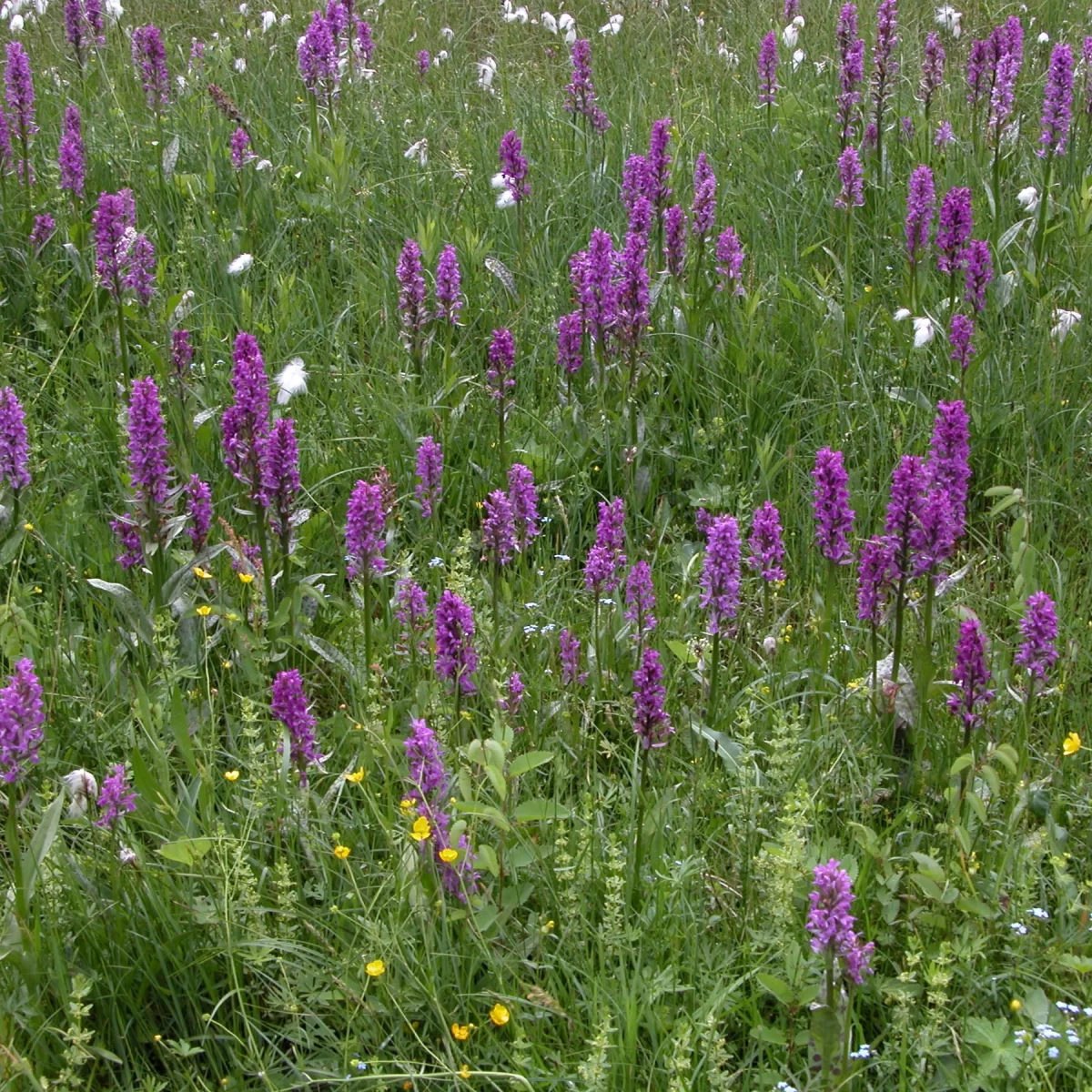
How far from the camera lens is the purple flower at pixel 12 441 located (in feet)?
10.0

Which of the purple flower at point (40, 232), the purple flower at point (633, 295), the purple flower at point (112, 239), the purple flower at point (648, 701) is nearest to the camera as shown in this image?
the purple flower at point (648, 701)

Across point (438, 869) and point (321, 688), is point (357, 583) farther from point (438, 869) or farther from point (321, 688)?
point (438, 869)

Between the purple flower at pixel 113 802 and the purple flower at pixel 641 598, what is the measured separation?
1055 millimetres

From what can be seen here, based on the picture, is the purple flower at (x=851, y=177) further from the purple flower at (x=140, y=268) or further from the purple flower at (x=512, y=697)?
the purple flower at (x=512, y=697)

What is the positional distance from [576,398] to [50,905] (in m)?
2.33

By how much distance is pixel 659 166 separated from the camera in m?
4.20

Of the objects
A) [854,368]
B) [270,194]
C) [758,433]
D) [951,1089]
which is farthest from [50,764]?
[270,194]

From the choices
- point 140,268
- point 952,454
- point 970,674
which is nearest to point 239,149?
point 140,268

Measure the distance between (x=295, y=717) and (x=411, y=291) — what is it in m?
1.75

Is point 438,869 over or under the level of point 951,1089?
over

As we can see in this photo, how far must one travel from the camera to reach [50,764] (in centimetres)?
265

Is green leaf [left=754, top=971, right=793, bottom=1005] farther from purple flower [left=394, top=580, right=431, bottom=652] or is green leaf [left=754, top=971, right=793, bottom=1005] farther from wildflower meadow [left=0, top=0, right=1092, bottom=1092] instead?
purple flower [left=394, top=580, right=431, bottom=652]

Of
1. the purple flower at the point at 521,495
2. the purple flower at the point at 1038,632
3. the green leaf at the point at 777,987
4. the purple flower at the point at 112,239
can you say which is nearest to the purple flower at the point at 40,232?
the purple flower at the point at 112,239

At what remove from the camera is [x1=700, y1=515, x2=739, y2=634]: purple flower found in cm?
256
